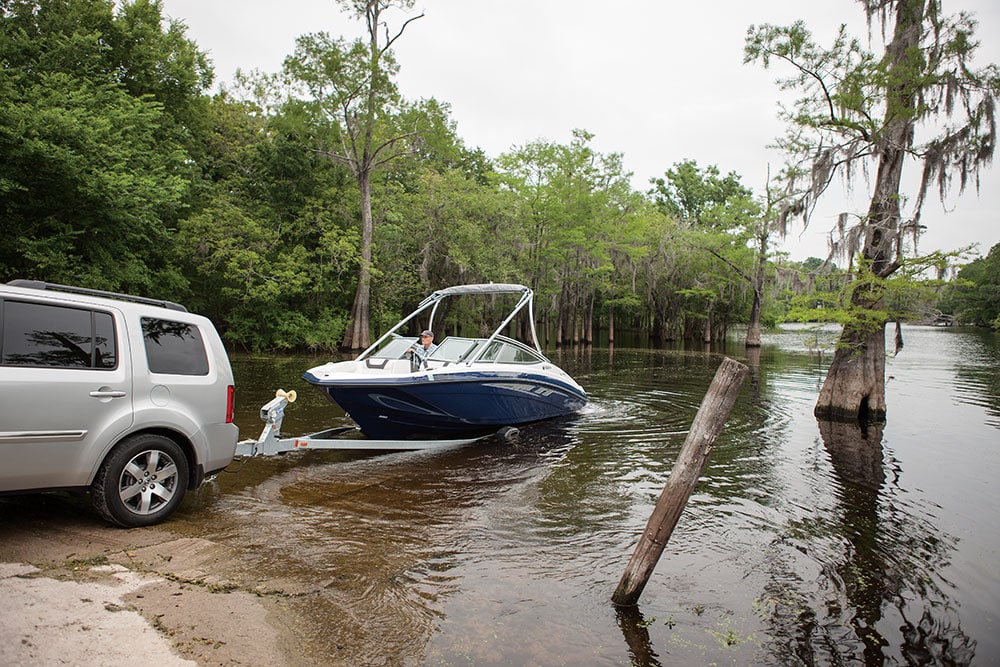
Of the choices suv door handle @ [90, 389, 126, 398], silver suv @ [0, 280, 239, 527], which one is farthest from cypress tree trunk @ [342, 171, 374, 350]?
suv door handle @ [90, 389, 126, 398]

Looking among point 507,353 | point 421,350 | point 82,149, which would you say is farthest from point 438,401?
point 82,149

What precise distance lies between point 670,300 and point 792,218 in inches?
1420

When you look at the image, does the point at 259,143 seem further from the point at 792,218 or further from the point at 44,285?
the point at 44,285

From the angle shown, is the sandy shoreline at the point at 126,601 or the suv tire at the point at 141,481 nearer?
the sandy shoreline at the point at 126,601

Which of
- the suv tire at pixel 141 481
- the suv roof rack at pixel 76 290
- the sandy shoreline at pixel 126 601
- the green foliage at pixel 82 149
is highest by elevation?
the green foliage at pixel 82 149

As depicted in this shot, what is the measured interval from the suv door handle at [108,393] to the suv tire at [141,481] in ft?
1.38

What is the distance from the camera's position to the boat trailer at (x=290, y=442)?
728 centimetres

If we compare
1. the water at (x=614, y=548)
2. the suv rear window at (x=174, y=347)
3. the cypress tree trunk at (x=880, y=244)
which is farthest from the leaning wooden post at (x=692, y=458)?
the cypress tree trunk at (x=880, y=244)

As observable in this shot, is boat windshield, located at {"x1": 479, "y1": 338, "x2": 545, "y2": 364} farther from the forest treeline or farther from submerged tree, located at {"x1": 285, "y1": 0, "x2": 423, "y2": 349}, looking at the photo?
submerged tree, located at {"x1": 285, "y1": 0, "x2": 423, "y2": 349}

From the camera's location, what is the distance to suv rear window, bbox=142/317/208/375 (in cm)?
547

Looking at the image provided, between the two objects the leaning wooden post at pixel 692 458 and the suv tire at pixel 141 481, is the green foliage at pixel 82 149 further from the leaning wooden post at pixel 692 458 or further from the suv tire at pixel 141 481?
the leaning wooden post at pixel 692 458

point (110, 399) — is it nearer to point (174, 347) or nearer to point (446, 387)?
point (174, 347)

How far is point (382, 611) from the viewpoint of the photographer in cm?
446

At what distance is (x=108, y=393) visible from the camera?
5012 millimetres
